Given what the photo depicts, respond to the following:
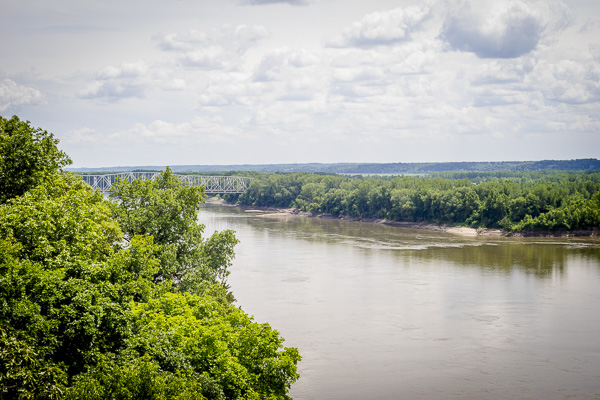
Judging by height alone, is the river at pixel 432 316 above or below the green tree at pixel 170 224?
below

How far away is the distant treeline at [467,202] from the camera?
78625 mm

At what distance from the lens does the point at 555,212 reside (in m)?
78.1

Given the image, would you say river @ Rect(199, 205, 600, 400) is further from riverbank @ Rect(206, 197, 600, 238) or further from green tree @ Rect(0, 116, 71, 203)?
green tree @ Rect(0, 116, 71, 203)

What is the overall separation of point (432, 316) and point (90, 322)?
2567 cm

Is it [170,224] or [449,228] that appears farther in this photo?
[449,228]

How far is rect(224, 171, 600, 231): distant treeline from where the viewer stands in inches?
3095

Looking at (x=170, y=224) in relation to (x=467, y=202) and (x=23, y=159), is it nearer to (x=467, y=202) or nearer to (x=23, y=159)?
(x=23, y=159)

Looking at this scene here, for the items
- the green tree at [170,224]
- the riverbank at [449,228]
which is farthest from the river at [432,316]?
the riverbank at [449,228]

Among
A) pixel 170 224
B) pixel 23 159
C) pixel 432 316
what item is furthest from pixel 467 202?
pixel 23 159

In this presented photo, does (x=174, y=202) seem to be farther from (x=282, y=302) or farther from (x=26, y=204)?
(x=282, y=302)

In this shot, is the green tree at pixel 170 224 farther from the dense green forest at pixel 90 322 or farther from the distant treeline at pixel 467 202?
the distant treeline at pixel 467 202

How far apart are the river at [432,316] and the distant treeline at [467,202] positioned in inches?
512

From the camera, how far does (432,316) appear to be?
119 ft

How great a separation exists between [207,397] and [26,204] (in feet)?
25.8
